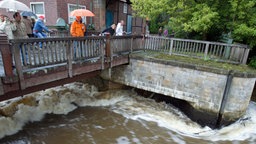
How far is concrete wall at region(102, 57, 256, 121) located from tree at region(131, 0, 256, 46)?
238 centimetres

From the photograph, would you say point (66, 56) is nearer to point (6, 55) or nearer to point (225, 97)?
point (6, 55)

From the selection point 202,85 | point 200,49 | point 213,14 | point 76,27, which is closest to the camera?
point 76,27

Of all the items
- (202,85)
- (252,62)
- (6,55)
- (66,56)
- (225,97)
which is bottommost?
(225,97)

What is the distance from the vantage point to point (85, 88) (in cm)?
940

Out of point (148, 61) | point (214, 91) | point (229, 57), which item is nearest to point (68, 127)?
point (148, 61)

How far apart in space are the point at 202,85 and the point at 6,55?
6.48 metres

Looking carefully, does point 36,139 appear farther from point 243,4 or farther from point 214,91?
point 243,4

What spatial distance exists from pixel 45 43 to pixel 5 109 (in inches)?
151

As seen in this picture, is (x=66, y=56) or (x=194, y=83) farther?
(x=194, y=83)

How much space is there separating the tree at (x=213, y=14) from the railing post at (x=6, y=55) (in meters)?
7.22

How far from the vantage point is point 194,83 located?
22.8 feet

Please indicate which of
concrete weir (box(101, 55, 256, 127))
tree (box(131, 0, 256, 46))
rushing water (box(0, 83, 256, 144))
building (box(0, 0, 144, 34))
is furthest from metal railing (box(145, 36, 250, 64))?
building (box(0, 0, 144, 34))

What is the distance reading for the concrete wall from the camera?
20.9ft

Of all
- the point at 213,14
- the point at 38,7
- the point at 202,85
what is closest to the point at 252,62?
the point at 213,14
